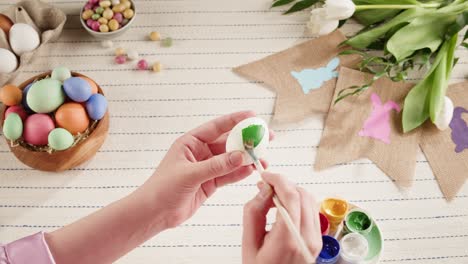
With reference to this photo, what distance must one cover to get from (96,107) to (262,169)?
0.50m

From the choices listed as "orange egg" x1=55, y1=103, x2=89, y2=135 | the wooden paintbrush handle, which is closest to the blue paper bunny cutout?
"orange egg" x1=55, y1=103, x2=89, y2=135

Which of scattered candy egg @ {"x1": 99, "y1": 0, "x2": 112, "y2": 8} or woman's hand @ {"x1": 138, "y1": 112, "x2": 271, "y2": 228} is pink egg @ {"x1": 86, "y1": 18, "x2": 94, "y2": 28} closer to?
scattered candy egg @ {"x1": 99, "y1": 0, "x2": 112, "y2": 8}

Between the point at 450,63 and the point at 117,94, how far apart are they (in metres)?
0.86

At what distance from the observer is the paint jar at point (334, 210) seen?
970 millimetres

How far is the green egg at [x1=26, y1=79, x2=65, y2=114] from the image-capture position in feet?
3.44

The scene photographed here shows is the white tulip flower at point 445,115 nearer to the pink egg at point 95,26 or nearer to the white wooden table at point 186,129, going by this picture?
the white wooden table at point 186,129

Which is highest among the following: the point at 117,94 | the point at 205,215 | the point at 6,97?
the point at 6,97

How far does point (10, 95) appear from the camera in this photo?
3.54ft

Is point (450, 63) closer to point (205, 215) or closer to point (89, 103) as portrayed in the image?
point (205, 215)

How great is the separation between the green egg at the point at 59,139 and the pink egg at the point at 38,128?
0.02m

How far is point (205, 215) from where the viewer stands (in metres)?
1.08

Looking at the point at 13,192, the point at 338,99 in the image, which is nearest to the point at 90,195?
the point at 13,192

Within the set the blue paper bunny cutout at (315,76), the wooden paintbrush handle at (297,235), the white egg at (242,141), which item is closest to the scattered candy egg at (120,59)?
the blue paper bunny cutout at (315,76)

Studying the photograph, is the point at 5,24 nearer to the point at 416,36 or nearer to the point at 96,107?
the point at 96,107
